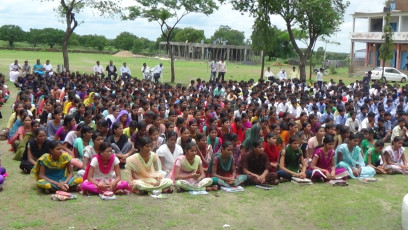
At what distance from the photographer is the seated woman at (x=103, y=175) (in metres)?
6.21

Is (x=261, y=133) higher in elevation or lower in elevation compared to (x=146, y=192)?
higher

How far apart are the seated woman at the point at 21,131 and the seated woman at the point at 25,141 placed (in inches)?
12.3

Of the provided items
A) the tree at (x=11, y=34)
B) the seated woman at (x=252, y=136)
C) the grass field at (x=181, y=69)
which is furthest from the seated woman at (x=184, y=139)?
the tree at (x=11, y=34)

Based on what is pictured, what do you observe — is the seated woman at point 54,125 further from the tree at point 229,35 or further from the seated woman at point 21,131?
the tree at point 229,35

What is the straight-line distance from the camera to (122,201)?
6043 millimetres

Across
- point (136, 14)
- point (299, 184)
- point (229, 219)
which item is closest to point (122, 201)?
point (229, 219)

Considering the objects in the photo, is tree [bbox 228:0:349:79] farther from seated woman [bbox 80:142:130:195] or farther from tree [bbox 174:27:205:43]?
tree [bbox 174:27:205:43]

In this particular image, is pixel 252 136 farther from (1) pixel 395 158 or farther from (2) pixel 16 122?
(2) pixel 16 122

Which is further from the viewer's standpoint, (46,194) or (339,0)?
(339,0)

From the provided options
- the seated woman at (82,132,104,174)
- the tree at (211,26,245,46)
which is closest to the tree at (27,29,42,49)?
the tree at (211,26,245,46)

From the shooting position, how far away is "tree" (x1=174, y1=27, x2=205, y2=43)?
71.5 m

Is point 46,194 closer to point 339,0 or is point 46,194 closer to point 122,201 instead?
point 122,201

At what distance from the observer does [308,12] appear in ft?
79.3

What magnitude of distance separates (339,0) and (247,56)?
102 feet
